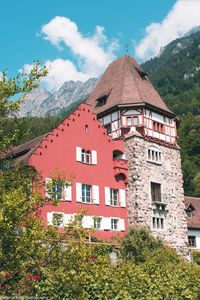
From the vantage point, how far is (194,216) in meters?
47.0

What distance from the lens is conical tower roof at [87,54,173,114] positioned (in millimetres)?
40562

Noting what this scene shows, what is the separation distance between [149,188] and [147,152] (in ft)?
10.7

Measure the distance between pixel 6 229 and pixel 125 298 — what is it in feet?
21.4

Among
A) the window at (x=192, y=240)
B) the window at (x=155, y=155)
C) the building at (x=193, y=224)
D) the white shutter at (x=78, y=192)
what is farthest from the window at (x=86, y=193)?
the window at (x=192, y=240)

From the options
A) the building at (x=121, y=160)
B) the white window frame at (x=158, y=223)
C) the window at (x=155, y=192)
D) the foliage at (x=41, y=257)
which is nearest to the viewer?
the foliage at (x=41, y=257)

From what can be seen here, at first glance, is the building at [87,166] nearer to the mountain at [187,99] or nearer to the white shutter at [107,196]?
the white shutter at [107,196]

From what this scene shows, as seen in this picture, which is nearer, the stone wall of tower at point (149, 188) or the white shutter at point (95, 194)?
the white shutter at point (95, 194)

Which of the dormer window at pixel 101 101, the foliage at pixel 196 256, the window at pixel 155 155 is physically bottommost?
the foliage at pixel 196 256

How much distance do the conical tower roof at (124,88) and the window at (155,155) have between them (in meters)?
4.07

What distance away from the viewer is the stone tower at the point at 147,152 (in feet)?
124

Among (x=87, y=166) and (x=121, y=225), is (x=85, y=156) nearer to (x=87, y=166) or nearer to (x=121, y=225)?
(x=87, y=166)

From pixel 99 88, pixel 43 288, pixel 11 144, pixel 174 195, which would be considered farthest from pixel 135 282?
pixel 99 88

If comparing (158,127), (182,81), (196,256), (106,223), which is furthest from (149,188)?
(182,81)

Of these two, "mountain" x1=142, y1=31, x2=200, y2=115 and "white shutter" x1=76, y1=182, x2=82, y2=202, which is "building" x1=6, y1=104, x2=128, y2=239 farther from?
Result: "mountain" x1=142, y1=31, x2=200, y2=115
